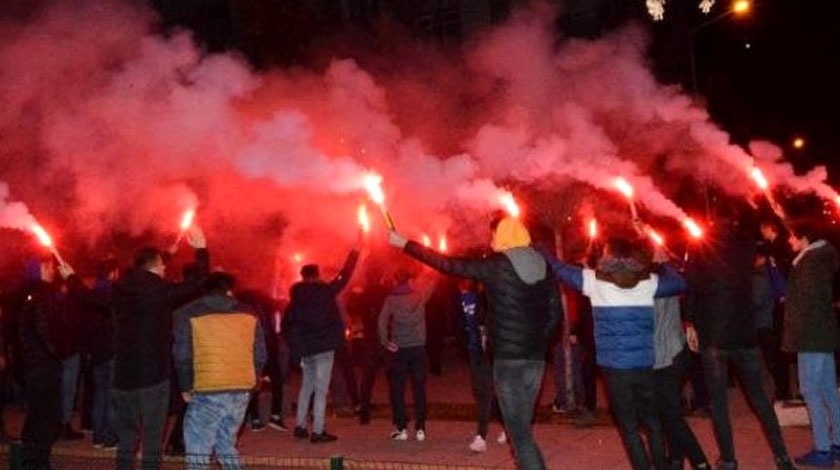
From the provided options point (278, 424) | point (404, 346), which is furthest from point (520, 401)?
point (278, 424)

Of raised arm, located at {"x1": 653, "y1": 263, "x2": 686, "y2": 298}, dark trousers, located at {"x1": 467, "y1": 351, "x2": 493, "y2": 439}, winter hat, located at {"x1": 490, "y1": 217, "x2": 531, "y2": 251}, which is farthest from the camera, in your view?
dark trousers, located at {"x1": 467, "y1": 351, "x2": 493, "y2": 439}

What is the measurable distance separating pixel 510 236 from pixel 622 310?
3.23 feet

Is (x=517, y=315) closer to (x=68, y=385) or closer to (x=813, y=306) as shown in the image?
(x=813, y=306)

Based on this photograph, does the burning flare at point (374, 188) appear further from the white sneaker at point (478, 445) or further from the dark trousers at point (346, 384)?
the dark trousers at point (346, 384)

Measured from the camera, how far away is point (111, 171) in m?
14.0

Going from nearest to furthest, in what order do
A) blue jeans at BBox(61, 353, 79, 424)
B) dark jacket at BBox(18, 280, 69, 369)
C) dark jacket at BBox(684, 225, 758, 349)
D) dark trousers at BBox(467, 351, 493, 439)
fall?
dark jacket at BBox(684, 225, 758, 349) → dark jacket at BBox(18, 280, 69, 369) → dark trousers at BBox(467, 351, 493, 439) → blue jeans at BBox(61, 353, 79, 424)

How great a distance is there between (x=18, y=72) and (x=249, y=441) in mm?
6946

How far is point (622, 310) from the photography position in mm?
6871

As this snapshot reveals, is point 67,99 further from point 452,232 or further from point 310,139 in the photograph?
point 452,232

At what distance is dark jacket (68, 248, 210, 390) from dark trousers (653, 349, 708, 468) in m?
3.83

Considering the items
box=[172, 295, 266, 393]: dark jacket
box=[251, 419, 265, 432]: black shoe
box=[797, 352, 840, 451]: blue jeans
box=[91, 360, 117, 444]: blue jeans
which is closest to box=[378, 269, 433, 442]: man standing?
box=[251, 419, 265, 432]: black shoe

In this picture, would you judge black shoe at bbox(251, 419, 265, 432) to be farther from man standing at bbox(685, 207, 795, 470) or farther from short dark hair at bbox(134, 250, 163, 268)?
man standing at bbox(685, 207, 795, 470)

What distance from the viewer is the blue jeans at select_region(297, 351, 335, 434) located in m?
9.86

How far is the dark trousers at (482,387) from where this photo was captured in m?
9.13
